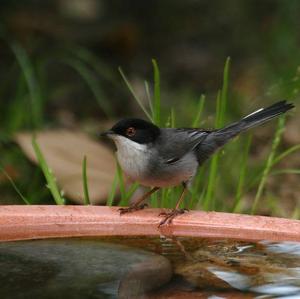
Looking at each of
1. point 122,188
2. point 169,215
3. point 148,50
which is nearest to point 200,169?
point 122,188

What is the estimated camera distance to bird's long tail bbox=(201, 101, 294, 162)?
14.2 ft

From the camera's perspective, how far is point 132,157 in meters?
4.14

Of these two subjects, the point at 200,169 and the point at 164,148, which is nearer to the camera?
the point at 164,148

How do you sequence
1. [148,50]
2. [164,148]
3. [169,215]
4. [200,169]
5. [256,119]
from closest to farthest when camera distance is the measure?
[169,215], [164,148], [256,119], [200,169], [148,50]

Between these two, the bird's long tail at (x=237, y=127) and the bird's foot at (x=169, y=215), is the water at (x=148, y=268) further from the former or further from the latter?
the bird's long tail at (x=237, y=127)

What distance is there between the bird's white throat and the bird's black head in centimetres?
3

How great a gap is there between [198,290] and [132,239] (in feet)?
2.23

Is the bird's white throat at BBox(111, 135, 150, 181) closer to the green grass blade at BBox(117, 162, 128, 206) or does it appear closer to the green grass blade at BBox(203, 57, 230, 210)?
the green grass blade at BBox(117, 162, 128, 206)

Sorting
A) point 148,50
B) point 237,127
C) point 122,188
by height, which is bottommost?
point 122,188

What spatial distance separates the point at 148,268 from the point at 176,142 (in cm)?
143

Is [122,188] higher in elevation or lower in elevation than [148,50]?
lower

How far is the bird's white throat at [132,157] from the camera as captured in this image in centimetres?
411

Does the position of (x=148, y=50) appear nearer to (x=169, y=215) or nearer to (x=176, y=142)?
(x=176, y=142)

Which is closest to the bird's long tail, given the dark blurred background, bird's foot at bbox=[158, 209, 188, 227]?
bird's foot at bbox=[158, 209, 188, 227]
